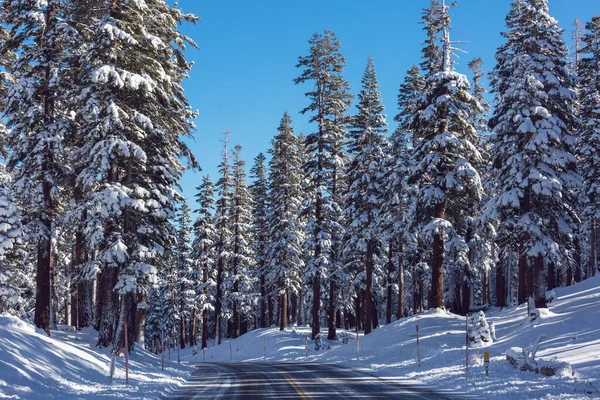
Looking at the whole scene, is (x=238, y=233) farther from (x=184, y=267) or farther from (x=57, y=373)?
(x=57, y=373)

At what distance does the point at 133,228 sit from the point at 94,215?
214 cm

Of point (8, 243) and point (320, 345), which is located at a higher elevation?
point (8, 243)

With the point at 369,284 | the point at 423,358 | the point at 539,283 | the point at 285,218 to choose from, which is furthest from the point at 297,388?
the point at 285,218

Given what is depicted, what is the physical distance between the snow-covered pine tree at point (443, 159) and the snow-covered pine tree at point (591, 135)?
11158 mm

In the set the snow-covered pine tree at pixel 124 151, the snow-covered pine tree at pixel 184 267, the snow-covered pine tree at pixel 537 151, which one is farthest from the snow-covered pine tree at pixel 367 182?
the snow-covered pine tree at pixel 184 267

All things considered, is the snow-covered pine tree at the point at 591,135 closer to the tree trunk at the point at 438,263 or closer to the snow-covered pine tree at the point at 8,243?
the tree trunk at the point at 438,263

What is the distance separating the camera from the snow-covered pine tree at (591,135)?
33.6 meters

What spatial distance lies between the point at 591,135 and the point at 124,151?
30.8 meters

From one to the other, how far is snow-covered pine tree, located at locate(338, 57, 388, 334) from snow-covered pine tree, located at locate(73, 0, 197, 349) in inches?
609

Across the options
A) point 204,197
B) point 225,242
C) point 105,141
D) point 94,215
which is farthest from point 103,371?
point 204,197

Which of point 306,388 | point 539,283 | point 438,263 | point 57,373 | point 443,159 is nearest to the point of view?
point 57,373

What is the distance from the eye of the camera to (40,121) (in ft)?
68.4

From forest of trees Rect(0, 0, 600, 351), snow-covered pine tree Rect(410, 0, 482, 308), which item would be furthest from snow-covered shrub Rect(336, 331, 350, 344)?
snow-covered pine tree Rect(410, 0, 482, 308)

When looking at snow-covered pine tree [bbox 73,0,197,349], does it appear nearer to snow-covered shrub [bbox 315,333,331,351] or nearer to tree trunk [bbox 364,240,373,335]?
snow-covered shrub [bbox 315,333,331,351]
